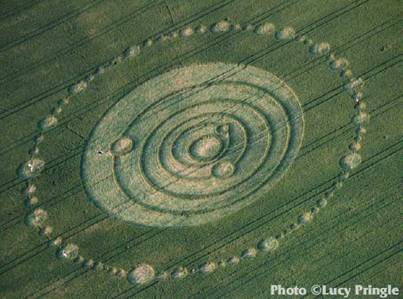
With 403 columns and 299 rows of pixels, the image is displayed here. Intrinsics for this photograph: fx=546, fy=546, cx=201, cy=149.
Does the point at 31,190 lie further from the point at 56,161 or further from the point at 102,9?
the point at 102,9

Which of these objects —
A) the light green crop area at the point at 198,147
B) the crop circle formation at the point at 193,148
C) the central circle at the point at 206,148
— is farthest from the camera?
the central circle at the point at 206,148

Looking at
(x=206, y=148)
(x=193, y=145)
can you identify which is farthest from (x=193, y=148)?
(x=206, y=148)

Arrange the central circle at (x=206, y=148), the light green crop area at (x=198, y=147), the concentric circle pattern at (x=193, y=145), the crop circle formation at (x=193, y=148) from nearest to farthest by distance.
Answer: the light green crop area at (x=198, y=147)
the crop circle formation at (x=193, y=148)
the concentric circle pattern at (x=193, y=145)
the central circle at (x=206, y=148)

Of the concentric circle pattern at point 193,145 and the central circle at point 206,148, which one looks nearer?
the concentric circle pattern at point 193,145

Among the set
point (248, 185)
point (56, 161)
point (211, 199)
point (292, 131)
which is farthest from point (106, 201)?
point (292, 131)

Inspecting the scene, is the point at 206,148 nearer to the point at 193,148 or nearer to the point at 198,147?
the point at 198,147
